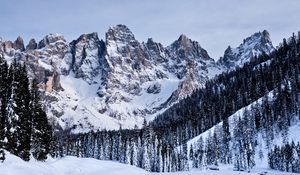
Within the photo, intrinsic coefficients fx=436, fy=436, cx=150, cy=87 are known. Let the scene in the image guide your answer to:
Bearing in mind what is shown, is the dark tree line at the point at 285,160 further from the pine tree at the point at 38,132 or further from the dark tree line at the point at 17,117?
the dark tree line at the point at 17,117

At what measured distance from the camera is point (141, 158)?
153125 millimetres

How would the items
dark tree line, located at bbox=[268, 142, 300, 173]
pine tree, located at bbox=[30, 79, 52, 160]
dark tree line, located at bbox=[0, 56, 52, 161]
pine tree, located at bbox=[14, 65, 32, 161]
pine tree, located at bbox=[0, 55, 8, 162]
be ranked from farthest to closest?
dark tree line, located at bbox=[268, 142, 300, 173], pine tree, located at bbox=[30, 79, 52, 160], pine tree, located at bbox=[14, 65, 32, 161], dark tree line, located at bbox=[0, 56, 52, 161], pine tree, located at bbox=[0, 55, 8, 162]

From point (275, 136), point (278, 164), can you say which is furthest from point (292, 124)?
point (278, 164)

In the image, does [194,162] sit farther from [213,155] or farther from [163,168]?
[163,168]

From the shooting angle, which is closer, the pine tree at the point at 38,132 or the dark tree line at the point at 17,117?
the dark tree line at the point at 17,117

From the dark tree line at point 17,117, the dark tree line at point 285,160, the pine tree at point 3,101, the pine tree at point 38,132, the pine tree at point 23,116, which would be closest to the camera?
the pine tree at point 3,101

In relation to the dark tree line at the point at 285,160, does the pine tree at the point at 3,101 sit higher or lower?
higher

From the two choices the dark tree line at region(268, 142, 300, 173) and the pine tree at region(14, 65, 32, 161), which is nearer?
the pine tree at region(14, 65, 32, 161)

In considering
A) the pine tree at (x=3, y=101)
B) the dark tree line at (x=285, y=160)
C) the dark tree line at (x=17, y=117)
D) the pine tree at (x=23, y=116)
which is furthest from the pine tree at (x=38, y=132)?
the dark tree line at (x=285, y=160)

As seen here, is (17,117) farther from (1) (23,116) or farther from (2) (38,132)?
(2) (38,132)

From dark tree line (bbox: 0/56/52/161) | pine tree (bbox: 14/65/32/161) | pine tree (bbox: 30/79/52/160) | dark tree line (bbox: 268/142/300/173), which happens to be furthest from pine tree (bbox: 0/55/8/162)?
dark tree line (bbox: 268/142/300/173)

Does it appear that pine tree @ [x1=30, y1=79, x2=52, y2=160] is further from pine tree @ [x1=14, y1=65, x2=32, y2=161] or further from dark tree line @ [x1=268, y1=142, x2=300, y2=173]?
dark tree line @ [x1=268, y1=142, x2=300, y2=173]

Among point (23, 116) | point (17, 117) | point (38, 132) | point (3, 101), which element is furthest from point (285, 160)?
point (3, 101)

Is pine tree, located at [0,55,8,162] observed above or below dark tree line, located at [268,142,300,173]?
above
